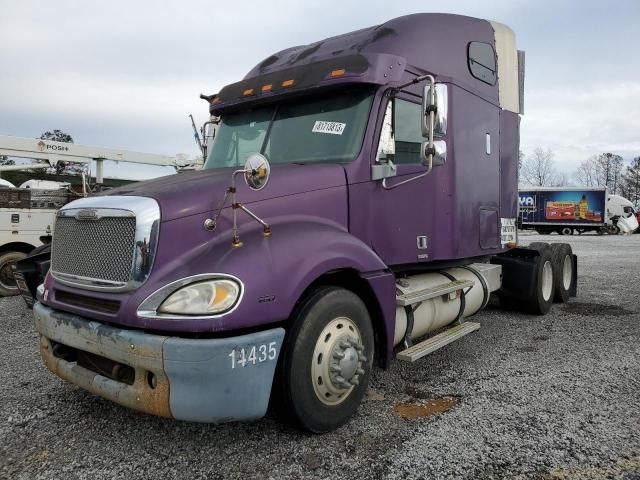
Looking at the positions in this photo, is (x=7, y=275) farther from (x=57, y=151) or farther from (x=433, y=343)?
(x=433, y=343)

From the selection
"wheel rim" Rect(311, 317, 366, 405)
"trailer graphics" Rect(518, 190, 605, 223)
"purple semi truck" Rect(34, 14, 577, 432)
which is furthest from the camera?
"trailer graphics" Rect(518, 190, 605, 223)

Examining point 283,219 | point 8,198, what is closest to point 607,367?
point 283,219

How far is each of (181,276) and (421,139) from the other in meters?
2.64

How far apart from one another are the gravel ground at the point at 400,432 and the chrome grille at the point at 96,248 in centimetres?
110

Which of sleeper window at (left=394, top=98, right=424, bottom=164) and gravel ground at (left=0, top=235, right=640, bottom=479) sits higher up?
sleeper window at (left=394, top=98, right=424, bottom=164)

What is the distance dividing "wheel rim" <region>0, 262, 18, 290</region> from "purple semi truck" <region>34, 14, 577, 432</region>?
619 cm

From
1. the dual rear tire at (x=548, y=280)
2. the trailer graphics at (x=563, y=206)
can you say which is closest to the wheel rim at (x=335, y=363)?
the dual rear tire at (x=548, y=280)

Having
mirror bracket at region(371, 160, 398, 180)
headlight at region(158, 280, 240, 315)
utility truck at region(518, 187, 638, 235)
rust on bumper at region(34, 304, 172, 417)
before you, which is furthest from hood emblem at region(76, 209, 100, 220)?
utility truck at region(518, 187, 638, 235)

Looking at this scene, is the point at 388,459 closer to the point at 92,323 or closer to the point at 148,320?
the point at 148,320

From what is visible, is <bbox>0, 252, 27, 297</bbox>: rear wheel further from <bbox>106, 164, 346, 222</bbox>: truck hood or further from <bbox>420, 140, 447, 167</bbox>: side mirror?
<bbox>420, 140, 447, 167</bbox>: side mirror

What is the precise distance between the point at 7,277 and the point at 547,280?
942 centimetres

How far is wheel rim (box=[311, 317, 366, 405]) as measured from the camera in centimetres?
318

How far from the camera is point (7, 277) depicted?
30.0ft

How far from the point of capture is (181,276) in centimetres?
282
